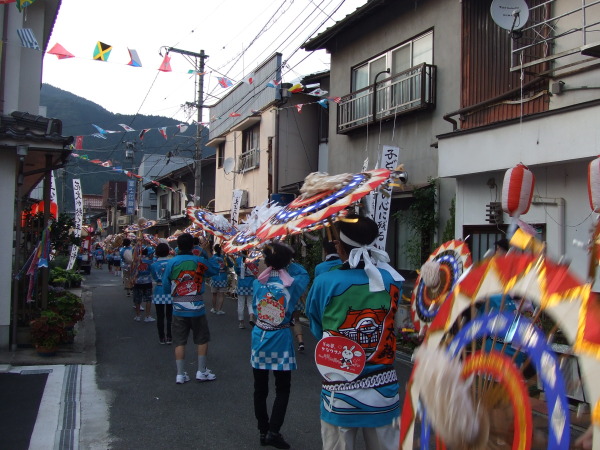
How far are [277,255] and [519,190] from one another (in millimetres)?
3649

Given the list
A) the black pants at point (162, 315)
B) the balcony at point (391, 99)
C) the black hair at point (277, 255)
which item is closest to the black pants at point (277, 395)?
the black hair at point (277, 255)

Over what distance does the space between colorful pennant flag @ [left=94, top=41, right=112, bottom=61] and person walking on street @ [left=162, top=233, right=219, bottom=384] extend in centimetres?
418

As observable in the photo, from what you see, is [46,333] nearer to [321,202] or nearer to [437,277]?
[437,277]

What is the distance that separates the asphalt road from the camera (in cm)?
541

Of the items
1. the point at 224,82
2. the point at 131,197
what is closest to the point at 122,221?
the point at 131,197

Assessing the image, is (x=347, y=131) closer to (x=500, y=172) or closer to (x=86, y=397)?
(x=500, y=172)

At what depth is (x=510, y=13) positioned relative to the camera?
26.8 feet

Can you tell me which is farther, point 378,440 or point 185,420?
point 185,420

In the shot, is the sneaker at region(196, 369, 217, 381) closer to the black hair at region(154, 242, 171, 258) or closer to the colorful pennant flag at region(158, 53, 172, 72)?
the black hair at region(154, 242, 171, 258)

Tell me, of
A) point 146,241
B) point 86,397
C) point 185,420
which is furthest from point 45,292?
point 146,241

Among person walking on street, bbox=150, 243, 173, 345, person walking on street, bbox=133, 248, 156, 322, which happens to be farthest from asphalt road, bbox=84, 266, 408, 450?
person walking on street, bbox=133, 248, 156, 322

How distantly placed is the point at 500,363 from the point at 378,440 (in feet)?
5.39

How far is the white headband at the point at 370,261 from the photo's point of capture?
10.9 feet

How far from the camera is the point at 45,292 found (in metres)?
9.14
